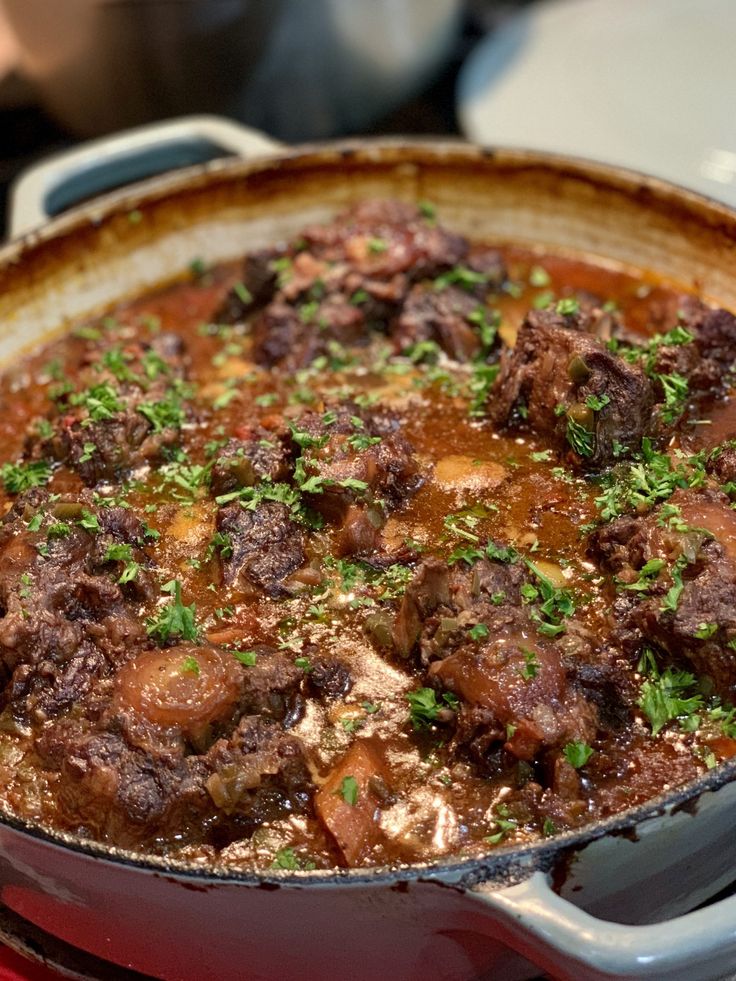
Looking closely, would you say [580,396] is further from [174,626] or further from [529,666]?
[174,626]

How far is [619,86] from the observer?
6.37 m

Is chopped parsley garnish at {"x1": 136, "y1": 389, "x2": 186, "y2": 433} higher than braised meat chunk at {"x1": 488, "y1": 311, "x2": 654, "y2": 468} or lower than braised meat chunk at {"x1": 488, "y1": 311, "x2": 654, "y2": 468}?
higher

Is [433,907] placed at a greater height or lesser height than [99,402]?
lesser

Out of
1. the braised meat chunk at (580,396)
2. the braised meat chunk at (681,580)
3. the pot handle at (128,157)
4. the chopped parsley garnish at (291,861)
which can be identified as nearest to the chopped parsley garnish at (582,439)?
the braised meat chunk at (580,396)

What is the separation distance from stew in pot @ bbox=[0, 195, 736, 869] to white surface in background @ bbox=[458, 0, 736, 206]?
1678 mm

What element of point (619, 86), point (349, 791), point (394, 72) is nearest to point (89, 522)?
point (349, 791)

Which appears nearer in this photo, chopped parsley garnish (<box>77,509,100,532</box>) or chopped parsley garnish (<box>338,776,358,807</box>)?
chopped parsley garnish (<box>338,776,358,807</box>)

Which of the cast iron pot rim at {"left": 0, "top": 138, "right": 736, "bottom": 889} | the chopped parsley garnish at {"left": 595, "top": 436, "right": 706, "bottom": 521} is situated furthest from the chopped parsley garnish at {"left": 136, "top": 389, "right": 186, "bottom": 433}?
the chopped parsley garnish at {"left": 595, "top": 436, "right": 706, "bottom": 521}

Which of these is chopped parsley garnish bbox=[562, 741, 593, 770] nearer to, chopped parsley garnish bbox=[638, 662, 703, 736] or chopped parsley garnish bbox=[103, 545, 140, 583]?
chopped parsley garnish bbox=[638, 662, 703, 736]

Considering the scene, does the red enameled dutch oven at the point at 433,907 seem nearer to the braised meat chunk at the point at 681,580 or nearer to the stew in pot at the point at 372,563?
the stew in pot at the point at 372,563

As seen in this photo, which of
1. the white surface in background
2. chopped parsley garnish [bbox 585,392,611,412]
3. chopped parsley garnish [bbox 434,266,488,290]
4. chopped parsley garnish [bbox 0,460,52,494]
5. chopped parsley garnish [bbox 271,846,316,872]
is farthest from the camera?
the white surface in background

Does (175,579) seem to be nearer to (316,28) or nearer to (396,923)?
(396,923)

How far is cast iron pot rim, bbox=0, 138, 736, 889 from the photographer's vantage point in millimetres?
2225

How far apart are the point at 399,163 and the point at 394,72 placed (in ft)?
6.11
